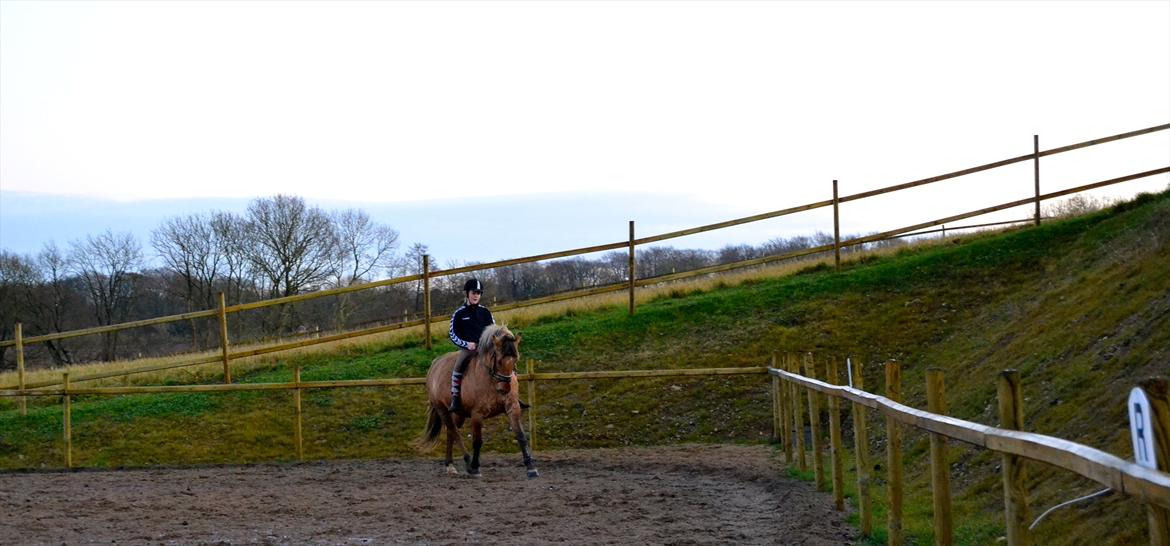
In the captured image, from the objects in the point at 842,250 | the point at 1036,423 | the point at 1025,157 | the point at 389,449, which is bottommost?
the point at 389,449

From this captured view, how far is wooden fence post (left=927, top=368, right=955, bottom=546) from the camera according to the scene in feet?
16.4

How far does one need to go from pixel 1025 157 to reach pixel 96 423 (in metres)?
18.6

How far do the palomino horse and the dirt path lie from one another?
1.24 ft

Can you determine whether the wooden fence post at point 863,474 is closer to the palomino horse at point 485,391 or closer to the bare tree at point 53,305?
the palomino horse at point 485,391

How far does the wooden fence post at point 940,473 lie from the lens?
16.4ft

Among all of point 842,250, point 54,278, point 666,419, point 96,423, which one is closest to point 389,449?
point 666,419

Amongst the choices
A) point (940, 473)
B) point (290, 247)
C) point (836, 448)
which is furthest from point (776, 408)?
point (290, 247)

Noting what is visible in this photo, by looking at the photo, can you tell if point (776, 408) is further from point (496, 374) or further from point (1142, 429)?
point (1142, 429)

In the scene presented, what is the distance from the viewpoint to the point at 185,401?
Answer: 18109mm

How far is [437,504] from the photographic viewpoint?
961 cm

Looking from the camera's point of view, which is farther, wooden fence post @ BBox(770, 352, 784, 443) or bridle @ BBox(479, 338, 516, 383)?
wooden fence post @ BBox(770, 352, 784, 443)

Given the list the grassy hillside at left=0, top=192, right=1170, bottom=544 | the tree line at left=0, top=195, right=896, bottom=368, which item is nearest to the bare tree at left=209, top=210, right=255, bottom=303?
the tree line at left=0, top=195, right=896, bottom=368

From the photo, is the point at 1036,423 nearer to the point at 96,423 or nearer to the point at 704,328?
the point at 704,328

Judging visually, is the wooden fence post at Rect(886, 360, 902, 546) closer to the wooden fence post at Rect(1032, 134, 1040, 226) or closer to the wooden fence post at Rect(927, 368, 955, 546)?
the wooden fence post at Rect(927, 368, 955, 546)
